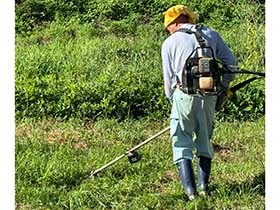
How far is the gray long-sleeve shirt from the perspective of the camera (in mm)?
4055

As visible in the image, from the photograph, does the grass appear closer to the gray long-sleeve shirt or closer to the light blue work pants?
the light blue work pants

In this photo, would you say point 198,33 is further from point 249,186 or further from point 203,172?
point 249,186

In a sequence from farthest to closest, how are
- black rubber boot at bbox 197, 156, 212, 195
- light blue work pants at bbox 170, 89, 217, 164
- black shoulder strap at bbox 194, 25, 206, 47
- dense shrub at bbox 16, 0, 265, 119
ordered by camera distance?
dense shrub at bbox 16, 0, 265, 119, black rubber boot at bbox 197, 156, 212, 195, light blue work pants at bbox 170, 89, 217, 164, black shoulder strap at bbox 194, 25, 206, 47

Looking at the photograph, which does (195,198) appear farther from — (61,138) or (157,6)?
(157,6)

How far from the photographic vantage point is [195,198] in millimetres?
4090

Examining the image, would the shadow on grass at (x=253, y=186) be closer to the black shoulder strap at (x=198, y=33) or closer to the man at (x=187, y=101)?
the man at (x=187, y=101)

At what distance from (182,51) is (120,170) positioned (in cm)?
121

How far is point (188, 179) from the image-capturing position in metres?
4.11

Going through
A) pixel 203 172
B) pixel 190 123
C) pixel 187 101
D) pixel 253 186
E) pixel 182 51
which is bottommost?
pixel 253 186

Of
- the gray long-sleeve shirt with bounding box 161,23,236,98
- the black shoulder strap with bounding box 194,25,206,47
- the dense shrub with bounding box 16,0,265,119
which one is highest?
the black shoulder strap with bounding box 194,25,206,47

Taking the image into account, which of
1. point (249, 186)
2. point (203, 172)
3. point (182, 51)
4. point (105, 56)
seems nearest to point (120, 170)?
point (203, 172)

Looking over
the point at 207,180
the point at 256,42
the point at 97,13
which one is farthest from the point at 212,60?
the point at 97,13

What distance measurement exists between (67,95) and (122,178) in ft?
7.82

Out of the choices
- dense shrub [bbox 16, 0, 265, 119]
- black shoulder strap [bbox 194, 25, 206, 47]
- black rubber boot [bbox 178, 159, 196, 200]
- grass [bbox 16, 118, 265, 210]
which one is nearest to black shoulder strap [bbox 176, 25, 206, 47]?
black shoulder strap [bbox 194, 25, 206, 47]
